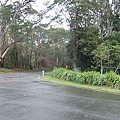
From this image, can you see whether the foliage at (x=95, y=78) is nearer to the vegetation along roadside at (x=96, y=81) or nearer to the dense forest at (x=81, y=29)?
the vegetation along roadside at (x=96, y=81)

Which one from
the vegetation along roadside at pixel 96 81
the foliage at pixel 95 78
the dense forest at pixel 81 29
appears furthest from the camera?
the dense forest at pixel 81 29

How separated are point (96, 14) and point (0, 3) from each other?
1836cm

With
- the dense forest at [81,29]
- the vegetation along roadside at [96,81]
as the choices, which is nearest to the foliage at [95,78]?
the vegetation along roadside at [96,81]

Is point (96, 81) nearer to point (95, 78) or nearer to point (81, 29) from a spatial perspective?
point (95, 78)

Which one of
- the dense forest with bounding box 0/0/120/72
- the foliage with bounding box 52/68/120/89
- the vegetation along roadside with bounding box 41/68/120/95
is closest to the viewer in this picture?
the vegetation along roadside with bounding box 41/68/120/95

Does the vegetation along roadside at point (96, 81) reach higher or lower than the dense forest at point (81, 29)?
lower

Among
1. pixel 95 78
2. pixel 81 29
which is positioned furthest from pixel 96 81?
pixel 81 29

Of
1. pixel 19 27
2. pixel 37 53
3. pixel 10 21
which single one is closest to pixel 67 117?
pixel 19 27

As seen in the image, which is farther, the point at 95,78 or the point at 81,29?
the point at 81,29

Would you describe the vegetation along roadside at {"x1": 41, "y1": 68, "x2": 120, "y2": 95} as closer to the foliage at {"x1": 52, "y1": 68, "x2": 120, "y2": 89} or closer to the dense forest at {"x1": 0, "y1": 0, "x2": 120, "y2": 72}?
the foliage at {"x1": 52, "y1": 68, "x2": 120, "y2": 89}

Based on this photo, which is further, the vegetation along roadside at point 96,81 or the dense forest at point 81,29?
the dense forest at point 81,29

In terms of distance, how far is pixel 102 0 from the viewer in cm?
3419

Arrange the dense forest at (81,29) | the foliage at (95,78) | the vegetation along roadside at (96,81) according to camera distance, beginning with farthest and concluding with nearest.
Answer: the dense forest at (81,29)
the foliage at (95,78)
the vegetation along roadside at (96,81)

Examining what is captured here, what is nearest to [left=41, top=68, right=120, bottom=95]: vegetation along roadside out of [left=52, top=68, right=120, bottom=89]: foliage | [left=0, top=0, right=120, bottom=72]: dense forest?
[left=52, top=68, right=120, bottom=89]: foliage
